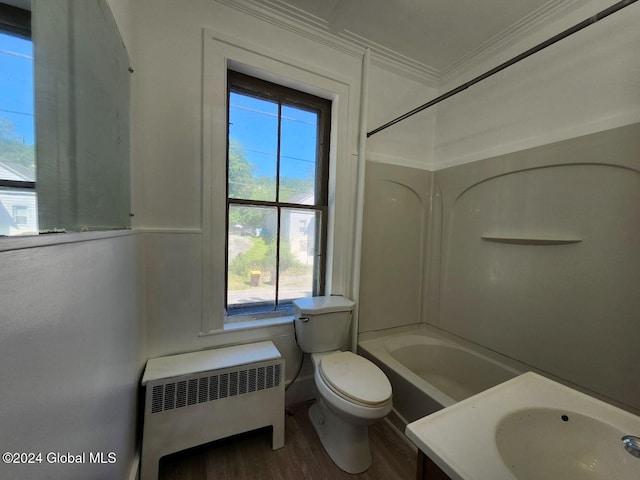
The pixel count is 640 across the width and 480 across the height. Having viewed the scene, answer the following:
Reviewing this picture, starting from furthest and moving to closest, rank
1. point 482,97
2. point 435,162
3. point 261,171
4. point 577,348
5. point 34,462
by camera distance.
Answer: point 435,162 → point 482,97 → point 261,171 → point 577,348 → point 34,462

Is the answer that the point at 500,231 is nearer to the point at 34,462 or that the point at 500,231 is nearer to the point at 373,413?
the point at 373,413

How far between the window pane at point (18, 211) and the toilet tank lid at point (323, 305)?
4.09 feet

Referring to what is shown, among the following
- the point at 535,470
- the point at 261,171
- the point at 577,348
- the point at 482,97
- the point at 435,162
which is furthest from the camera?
the point at 435,162

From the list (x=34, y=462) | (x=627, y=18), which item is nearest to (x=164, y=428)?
(x=34, y=462)

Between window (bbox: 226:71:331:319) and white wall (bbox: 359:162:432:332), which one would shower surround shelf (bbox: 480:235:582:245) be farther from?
window (bbox: 226:71:331:319)

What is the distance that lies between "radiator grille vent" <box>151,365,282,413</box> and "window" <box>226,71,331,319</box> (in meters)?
0.42

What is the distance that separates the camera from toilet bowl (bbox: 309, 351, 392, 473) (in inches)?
45.0

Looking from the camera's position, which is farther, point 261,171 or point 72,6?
point 261,171

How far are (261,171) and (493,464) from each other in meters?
1.63

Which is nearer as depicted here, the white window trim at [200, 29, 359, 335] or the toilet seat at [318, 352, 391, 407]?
the toilet seat at [318, 352, 391, 407]

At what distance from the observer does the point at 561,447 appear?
2.30ft

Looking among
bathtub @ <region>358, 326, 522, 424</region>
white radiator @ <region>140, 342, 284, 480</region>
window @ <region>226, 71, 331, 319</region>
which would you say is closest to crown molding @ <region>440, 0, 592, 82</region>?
window @ <region>226, 71, 331, 319</region>

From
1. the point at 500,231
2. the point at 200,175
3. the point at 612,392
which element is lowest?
the point at 612,392

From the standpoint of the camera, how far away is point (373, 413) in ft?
3.69
